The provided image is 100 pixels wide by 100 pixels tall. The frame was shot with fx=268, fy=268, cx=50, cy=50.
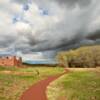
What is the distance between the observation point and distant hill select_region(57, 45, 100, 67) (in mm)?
110812

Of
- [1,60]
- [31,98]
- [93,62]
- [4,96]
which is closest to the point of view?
[31,98]

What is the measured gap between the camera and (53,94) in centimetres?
3162

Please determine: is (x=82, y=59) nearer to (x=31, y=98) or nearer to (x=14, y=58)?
(x=14, y=58)

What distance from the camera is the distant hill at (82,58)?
111 metres

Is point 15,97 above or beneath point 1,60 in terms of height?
beneath

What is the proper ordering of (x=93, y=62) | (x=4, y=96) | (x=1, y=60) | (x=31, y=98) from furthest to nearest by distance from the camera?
(x=93, y=62) < (x=1, y=60) < (x=4, y=96) < (x=31, y=98)

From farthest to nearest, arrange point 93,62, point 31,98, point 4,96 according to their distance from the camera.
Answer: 1. point 93,62
2. point 4,96
3. point 31,98

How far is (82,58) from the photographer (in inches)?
4471

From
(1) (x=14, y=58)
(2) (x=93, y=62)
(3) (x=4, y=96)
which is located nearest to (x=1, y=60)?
(1) (x=14, y=58)

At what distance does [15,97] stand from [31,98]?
7.66 feet

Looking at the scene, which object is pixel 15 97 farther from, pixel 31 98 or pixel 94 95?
pixel 94 95

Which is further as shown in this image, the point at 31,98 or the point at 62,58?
the point at 62,58

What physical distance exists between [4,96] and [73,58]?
8426cm

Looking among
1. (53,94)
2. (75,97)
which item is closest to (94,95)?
(75,97)
